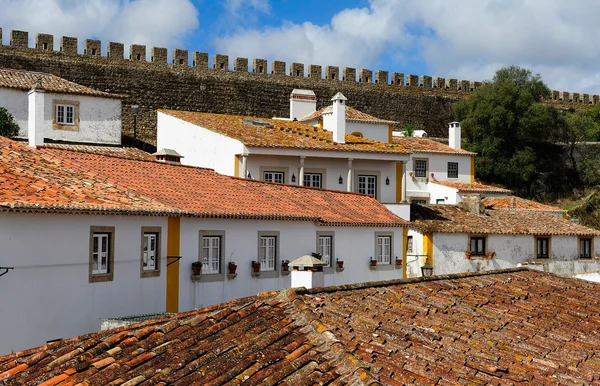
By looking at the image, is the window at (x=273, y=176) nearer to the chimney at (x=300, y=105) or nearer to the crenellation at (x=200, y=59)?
the chimney at (x=300, y=105)

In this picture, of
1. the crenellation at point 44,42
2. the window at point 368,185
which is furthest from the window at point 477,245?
the crenellation at point 44,42

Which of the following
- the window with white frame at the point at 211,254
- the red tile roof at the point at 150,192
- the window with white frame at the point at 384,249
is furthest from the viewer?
the window with white frame at the point at 384,249

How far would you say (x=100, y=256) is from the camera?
1476 cm

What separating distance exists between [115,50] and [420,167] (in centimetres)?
1593

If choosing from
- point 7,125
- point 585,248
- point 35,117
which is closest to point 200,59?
point 7,125

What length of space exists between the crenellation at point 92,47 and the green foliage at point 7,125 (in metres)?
11.0

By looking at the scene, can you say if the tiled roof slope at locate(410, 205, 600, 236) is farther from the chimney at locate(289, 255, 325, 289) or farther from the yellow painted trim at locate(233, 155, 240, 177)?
A: the chimney at locate(289, 255, 325, 289)

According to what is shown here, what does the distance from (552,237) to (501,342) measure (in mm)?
21900

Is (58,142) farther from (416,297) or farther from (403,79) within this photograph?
(403,79)

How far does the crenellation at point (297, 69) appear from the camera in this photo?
1930 inches

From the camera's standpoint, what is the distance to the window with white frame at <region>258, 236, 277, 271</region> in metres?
18.9

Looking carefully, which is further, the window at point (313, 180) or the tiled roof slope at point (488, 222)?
the tiled roof slope at point (488, 222)

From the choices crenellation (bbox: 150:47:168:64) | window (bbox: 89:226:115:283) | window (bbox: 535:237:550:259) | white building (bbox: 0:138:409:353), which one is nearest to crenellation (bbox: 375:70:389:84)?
crenellation (bbox: 150:47:168:64)

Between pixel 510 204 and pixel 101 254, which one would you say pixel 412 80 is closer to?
pixel 510 204
